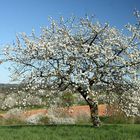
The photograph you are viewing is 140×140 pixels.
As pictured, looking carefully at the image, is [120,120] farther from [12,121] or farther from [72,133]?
[72,133]

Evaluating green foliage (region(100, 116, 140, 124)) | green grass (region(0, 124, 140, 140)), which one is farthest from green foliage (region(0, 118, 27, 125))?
green grass (region(0, 124, 140, 140))

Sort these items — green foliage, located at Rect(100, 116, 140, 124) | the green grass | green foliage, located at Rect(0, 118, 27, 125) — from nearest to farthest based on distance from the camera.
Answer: the green grass
green foliage, located at Rect(100, 116, 140, 124)
green foliage, located at Rect(0, 118, 27, 125)

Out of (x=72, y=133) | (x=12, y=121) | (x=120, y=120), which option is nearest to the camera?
(x=72, y=133)

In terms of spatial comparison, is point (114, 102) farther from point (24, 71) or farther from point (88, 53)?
point (24, 71)

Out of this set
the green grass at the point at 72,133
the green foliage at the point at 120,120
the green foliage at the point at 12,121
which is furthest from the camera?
the green foliage at the point at 12,121

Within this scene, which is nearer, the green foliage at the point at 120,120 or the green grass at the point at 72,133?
the green grass at the point at 72,133

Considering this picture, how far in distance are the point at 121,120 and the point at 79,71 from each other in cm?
1292

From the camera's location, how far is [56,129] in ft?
91.0

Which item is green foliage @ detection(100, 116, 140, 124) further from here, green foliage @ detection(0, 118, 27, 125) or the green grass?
the green grass

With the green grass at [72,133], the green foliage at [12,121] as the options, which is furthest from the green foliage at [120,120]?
the green grass at [72,133]

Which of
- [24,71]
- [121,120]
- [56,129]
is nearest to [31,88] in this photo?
[24,71]

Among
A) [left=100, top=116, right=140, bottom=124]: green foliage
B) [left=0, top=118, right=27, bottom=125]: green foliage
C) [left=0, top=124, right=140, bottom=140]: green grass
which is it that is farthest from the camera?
[left=0, top=118, right=27, bottom=125]: green foliage

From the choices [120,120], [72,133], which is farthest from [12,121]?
[72,133]

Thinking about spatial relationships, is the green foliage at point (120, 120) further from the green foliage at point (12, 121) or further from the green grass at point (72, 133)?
the green grass at point (72, 133)
